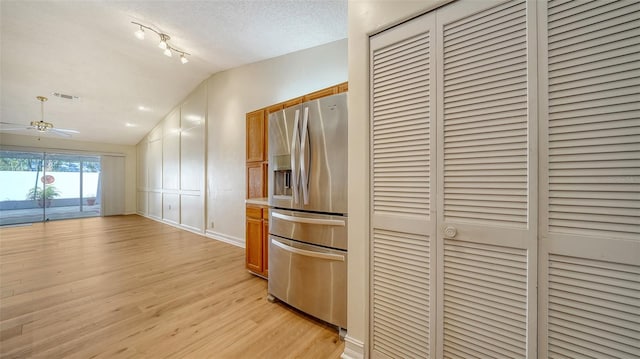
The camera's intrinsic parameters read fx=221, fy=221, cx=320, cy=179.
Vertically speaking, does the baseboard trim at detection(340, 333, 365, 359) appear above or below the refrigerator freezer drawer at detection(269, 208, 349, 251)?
below

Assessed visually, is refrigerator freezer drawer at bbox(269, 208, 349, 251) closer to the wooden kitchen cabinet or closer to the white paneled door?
the white paneled door

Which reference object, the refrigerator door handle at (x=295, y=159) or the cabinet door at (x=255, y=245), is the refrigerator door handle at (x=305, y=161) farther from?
the cabinet door at (x=255, y=245)

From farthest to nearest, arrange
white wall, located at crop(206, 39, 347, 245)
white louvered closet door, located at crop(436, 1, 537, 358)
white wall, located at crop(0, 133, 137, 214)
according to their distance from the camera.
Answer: white wall, located at crop(0, 133, 137, 214)
white wall, located at crop(206, 39, 347, 245)
white louvered closet door, located at crop(436, 1, 537, 358)

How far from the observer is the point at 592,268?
0.88m

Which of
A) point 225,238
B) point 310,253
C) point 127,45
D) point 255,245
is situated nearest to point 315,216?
point 310,253

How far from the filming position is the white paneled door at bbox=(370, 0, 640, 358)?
2.77ft

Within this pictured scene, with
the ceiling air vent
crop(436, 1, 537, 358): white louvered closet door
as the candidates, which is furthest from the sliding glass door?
crop(436, 1, 537, 358): white louvered closet door

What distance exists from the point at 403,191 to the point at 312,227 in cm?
89

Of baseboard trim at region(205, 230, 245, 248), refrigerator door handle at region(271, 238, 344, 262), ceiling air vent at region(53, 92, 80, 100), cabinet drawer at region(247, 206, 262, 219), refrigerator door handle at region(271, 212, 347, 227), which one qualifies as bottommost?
baseboard trim at region(205, 230, 245, 248)

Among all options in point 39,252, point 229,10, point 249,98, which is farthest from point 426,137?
point 39,252

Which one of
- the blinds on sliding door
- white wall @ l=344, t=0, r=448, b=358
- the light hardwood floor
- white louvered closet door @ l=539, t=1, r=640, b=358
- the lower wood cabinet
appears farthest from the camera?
the blinds on sliding door

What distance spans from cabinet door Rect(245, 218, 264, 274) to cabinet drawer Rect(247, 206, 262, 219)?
0.16ft

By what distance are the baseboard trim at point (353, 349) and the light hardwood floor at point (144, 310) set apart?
116mm

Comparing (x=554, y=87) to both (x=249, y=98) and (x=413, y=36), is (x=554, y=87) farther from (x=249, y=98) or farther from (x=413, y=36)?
(x=249, y=98)
